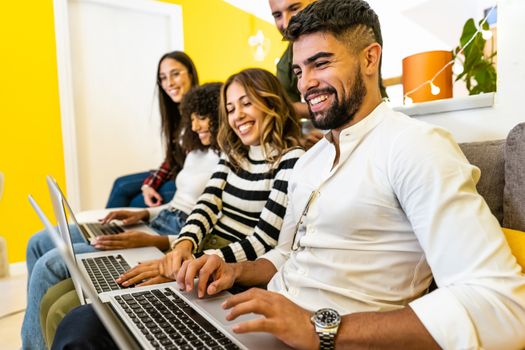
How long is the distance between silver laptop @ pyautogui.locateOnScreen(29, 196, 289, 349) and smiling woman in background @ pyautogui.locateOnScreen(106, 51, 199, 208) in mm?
1345

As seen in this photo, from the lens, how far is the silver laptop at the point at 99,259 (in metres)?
0.93

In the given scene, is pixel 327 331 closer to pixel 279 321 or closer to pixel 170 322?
pixel 279 321

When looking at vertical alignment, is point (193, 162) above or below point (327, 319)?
above

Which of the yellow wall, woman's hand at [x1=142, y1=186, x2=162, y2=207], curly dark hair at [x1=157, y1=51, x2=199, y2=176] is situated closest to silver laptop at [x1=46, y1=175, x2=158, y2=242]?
woman's hand at [x1=142, y1=186, x2=162, y2=207]

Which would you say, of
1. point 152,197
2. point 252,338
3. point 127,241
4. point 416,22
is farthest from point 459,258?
point 416,22

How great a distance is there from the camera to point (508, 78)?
1093mm

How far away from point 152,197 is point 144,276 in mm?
1231

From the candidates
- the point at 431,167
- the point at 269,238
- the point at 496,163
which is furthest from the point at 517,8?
the point at 269,238

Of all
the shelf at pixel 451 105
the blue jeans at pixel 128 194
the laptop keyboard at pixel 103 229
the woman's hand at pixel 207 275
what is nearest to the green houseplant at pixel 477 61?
the shelf at pixel 451 105

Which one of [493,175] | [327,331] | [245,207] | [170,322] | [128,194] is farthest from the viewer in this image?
[128,194]

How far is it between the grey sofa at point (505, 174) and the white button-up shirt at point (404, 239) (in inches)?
10.5

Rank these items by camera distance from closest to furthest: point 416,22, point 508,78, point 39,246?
point 508,78
point 39,246
point 416,22

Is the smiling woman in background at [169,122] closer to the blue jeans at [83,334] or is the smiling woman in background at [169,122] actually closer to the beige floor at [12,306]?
the beige floor at [12,306]

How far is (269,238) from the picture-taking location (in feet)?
3.90
